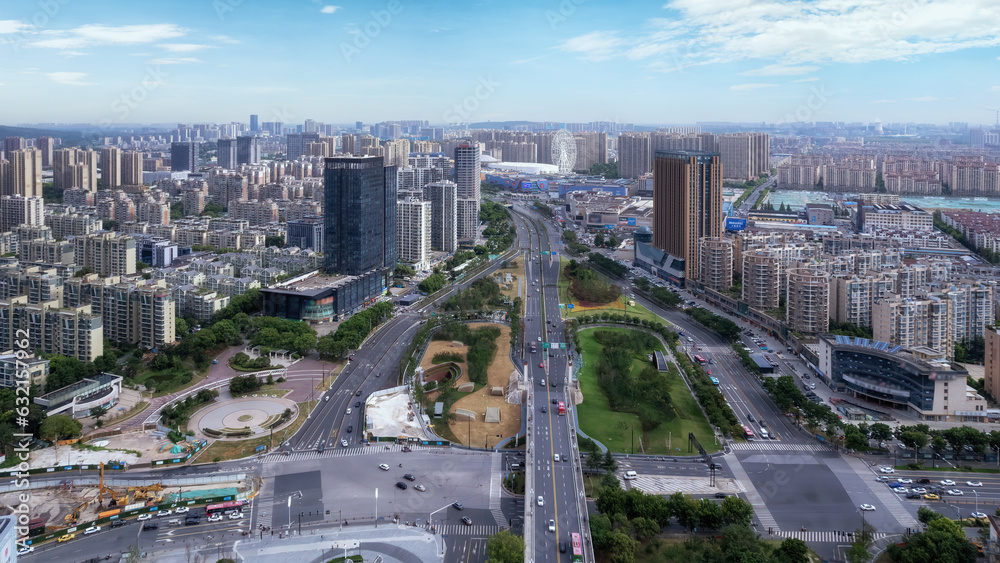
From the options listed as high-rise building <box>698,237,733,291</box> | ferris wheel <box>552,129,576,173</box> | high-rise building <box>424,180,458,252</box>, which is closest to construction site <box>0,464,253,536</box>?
high-rise building <box>698,237,733,291</box>

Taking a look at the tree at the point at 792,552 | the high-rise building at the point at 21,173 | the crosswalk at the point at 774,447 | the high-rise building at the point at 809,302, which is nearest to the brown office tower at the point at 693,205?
the high-rise building at the point at 809,302

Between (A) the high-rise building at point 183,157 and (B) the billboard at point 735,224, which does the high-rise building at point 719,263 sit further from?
(A) the high-rise building at point 183,157

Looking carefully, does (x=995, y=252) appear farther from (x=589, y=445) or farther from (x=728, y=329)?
(x=589, y=445)

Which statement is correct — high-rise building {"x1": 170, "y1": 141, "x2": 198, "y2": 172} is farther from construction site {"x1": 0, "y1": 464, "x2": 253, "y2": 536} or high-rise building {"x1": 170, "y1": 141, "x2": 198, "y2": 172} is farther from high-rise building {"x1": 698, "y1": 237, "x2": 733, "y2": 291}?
construction site {"x1": 0, "y1": 464, "x2": 253, "y2": 536}

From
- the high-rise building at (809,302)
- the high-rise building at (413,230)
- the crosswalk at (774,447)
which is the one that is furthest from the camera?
the high-rise building at (413,230)

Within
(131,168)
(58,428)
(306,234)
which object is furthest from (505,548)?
(131,168)

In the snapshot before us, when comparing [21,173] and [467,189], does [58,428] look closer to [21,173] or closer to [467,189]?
[467,189]

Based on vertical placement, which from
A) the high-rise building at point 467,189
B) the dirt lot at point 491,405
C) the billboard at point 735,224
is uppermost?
the high-rise building at point 467,189
